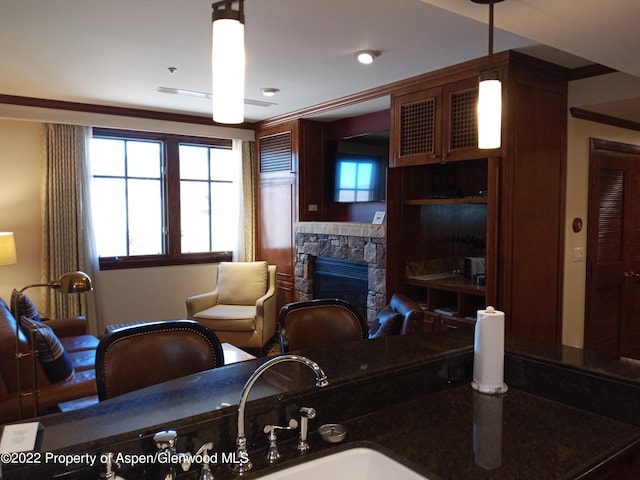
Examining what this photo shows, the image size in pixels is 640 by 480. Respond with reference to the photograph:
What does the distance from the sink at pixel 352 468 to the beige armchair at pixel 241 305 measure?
3604 mm

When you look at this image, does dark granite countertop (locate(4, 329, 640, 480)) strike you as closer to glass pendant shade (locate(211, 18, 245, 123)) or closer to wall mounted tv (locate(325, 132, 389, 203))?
glass pendant shade (locate(211, 18, 245, 123))

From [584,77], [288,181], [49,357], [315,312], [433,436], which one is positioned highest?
[584,77]

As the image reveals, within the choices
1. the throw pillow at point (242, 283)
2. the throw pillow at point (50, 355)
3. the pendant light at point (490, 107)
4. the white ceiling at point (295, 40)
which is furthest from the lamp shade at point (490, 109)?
the throw pillow at point (242, 283)

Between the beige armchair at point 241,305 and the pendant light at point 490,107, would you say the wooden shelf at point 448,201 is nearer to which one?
the pendant light at point 490,107

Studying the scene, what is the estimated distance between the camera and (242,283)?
5.27 metres

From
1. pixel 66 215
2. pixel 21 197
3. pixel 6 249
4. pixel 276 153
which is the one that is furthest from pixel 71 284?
pixel 276 153

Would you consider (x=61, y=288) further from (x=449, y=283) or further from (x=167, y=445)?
(x=449, y=283)

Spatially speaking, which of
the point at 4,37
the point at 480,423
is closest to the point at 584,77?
the point at 480,423

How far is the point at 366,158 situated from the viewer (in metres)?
4.73

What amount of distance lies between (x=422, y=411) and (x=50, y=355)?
2272mm

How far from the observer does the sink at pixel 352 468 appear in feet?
3.84

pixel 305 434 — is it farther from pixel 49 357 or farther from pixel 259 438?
pixel 49 357

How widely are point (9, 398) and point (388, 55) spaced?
10.1 ft

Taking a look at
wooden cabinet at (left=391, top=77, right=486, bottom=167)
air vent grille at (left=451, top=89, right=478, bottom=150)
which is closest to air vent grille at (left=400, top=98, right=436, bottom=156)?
wooden cabinet at (left=391, top=77, right=486, bottom=167)
